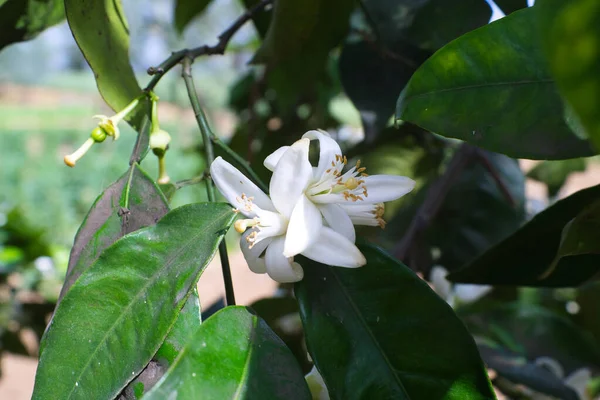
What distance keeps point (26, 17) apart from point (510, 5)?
477 mm

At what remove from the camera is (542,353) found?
36.3 inches

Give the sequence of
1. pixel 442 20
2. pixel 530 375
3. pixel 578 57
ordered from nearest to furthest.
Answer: pixel 578 57, pixel 442 20, pixel 530 375

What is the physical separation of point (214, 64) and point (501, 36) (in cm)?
1185

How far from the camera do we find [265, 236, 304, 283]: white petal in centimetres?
38

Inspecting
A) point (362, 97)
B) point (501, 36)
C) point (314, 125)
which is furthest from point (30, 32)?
point (314, 125)

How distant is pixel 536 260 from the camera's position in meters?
0.49

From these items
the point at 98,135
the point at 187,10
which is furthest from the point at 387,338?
the point at 187,10

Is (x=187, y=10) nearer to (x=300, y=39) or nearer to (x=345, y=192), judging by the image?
(x=300, y=39)

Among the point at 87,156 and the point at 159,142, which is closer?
the point at 159,142

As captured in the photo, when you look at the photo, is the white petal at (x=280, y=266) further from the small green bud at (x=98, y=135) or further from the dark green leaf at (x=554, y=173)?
the dark green leaf at (x=554, y=173)

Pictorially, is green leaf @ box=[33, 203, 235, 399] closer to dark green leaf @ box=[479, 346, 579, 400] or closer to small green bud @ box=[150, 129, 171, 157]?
small green bud @ box=[150, 129, 171, 157]

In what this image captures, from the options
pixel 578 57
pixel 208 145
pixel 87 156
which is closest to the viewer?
pixel 578 57

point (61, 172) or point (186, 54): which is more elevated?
point (186, 54)

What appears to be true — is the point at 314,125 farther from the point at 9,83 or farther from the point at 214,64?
the point at 9,83
